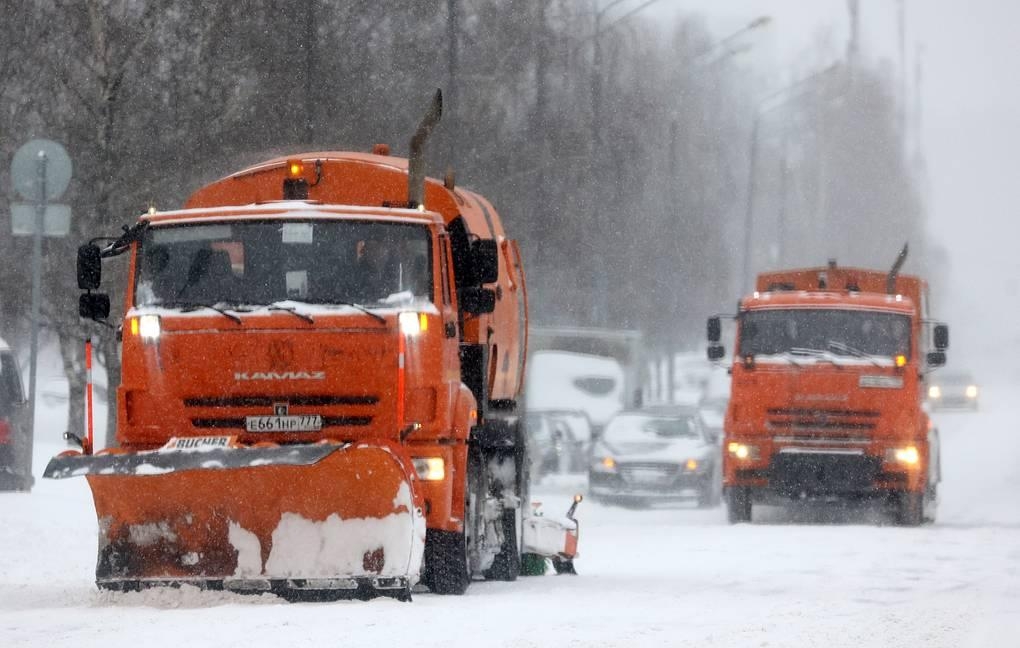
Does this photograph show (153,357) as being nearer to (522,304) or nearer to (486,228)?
(486,228)

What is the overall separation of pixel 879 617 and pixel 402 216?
12.5 feet

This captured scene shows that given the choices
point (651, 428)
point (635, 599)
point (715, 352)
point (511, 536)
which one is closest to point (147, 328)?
point (635, 599)

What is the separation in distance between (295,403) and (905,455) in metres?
11.9

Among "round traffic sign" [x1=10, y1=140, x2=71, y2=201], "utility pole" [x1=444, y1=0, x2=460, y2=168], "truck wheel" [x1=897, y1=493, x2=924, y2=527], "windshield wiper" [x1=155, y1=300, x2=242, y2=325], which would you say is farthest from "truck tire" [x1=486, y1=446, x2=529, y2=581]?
"utility pole" [x1=444, y1=0, x2=460, y2=168]

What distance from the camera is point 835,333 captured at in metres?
22.2

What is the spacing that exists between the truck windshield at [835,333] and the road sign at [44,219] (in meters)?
8.46

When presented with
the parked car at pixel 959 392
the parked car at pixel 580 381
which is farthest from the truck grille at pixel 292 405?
the parked car at pixel 959 392

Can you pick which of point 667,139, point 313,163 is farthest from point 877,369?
point 667,139

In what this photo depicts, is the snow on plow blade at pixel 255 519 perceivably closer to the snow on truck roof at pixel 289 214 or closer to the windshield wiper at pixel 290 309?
the windshield wiper at pixel 290 309

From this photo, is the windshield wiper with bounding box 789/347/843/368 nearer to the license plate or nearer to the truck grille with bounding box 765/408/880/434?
the truck grille with bounding box 765/408/880/434

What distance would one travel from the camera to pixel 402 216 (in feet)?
39.1

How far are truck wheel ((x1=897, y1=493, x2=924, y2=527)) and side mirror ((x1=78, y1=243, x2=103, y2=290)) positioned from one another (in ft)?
40.4

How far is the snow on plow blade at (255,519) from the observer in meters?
10.7

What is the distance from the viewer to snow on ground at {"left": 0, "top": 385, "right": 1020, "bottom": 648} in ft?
30.7
